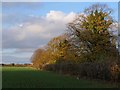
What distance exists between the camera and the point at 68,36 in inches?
2474

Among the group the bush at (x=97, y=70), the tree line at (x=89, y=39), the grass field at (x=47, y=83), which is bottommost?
the grass field at (x=47, y=83)

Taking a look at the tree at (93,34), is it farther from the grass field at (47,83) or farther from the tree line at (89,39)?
the grass field at (47,83)

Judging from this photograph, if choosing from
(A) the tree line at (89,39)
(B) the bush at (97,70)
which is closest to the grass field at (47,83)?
(B) the bush at (97,70)

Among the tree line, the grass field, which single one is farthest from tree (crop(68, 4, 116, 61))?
the grass field

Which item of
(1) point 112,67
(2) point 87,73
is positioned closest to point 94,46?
(2) point 87,73

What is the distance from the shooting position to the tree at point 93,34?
191 feet

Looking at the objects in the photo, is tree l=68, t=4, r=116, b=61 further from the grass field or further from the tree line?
the grass field

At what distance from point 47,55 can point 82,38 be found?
1920 inches

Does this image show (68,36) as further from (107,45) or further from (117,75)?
(117,75)

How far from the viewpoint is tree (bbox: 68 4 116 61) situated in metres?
58.1

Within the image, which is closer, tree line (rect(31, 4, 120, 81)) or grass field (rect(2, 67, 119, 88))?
grass field (rect(2, 67, 119, 88))

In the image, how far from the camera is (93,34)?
5997cm

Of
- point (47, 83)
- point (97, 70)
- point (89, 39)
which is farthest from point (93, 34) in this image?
point (47, 83)

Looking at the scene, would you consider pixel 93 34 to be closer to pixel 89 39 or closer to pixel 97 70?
pixel 89 39
